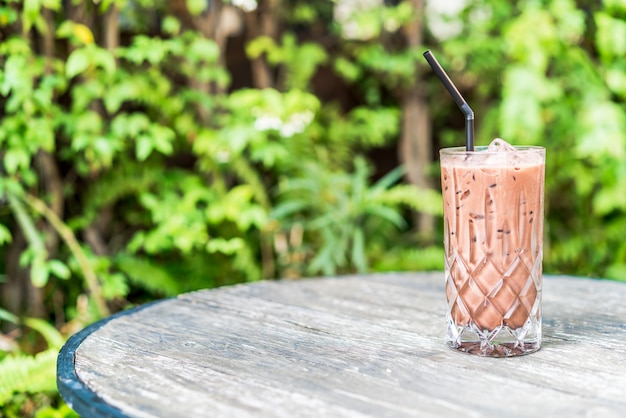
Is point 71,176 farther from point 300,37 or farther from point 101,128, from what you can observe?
point 300,37

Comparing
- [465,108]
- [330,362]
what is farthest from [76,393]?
[465,108]

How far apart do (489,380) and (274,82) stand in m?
3.12

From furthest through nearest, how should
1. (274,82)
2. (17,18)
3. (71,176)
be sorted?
(274,82) < (71,176) < (17,18)

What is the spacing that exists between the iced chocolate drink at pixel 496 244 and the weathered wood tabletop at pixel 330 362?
0.04 m

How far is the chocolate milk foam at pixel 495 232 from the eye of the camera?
1.09 metres

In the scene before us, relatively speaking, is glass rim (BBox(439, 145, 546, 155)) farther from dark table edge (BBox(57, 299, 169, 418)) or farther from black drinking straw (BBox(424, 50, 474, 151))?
dark table edge (BBox(57, 299, 169, 418))

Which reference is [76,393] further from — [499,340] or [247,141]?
[247,141]

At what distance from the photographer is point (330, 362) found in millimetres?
1089

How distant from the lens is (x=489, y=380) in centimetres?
99

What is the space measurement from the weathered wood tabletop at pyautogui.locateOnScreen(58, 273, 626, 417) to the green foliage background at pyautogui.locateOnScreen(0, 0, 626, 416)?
3.48 feet

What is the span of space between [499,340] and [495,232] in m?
0.17

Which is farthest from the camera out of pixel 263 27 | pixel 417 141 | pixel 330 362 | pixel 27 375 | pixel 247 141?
pixel 417 141

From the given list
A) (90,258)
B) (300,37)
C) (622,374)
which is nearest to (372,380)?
(622,374)

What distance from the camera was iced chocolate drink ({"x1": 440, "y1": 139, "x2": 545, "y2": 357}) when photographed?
1.09 m
